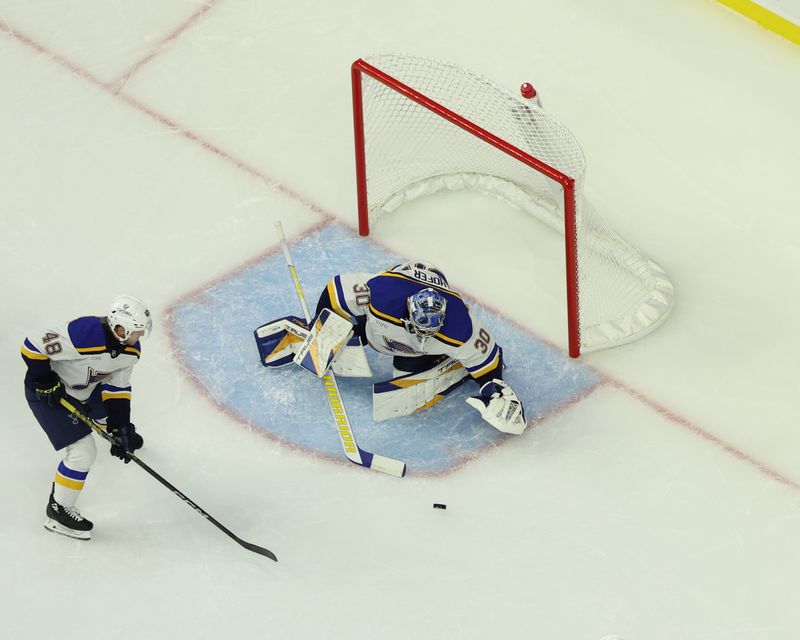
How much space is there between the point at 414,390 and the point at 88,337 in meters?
1.35

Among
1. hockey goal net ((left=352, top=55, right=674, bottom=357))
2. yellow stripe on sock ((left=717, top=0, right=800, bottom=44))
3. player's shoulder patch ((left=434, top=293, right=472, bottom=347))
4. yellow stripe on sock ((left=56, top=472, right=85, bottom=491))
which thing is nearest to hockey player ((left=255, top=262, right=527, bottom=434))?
player's shoulder patch ((left=434, top=293, right=472, bottom=347))

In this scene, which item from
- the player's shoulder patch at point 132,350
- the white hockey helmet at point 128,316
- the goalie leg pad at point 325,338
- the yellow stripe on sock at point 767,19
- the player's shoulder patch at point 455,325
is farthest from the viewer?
the yellow stripe on sock at point 767,19

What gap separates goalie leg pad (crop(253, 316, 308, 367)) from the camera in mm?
6199

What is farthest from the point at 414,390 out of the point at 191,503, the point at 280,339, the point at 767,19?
the point at 767,19

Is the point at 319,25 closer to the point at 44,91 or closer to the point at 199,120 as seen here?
the point at 199,120

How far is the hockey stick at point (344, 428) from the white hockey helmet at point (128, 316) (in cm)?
101

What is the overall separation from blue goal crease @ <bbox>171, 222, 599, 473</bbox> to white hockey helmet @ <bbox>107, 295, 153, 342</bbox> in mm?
A: 911

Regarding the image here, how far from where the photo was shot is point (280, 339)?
6.23 meters

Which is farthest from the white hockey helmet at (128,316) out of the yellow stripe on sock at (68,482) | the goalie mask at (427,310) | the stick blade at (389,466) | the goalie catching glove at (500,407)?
the goalie catching glove at (500,407)

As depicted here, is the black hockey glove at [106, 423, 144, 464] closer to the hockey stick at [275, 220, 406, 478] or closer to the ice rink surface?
the ice rink surface

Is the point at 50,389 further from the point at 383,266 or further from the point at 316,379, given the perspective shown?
the point at 383,266

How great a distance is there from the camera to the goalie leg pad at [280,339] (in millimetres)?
6199

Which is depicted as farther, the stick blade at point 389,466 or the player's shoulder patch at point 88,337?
the stick blade at point 389,466

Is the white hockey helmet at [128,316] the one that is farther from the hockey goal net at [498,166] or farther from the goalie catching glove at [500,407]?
the hockey goal net at [498,166]
